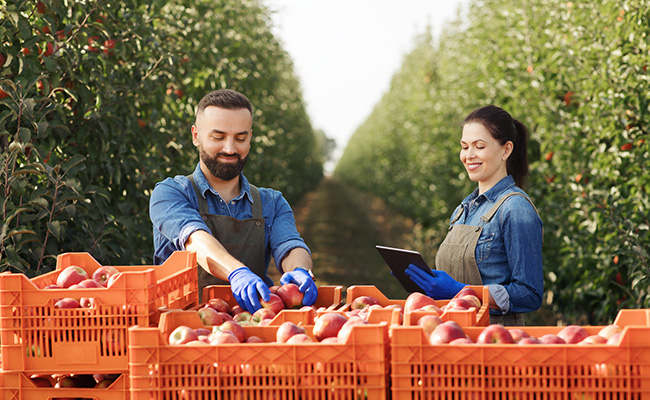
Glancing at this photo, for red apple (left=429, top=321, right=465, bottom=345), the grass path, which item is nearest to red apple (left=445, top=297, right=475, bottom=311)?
red apple (left=429, top=321, right=465, bottom=345)

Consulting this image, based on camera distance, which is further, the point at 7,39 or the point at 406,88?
the point at 406,88

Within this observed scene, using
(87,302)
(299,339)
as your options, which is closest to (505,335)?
(299,339)

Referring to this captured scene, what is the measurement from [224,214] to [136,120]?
133 cm

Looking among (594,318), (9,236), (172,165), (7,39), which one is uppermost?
(7,39)

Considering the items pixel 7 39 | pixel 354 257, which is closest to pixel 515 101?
pixel 7 39

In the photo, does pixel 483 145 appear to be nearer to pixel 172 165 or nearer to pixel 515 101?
pixel 172 165

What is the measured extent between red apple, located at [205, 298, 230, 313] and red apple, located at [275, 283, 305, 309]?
0.20 meters

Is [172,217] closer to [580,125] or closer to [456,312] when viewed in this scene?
[456,312]

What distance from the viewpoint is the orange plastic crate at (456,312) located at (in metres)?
2.12

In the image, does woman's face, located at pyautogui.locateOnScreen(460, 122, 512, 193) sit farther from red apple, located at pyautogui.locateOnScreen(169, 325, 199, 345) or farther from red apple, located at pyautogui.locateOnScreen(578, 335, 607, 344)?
red apple, located at pyautogui.locateOnScreen(169, 325, 199, 345)

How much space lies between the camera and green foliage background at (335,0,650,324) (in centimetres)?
451

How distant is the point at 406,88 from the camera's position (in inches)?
686

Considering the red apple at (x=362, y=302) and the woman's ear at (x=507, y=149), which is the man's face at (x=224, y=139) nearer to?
the red apple at (x=362, y=302)

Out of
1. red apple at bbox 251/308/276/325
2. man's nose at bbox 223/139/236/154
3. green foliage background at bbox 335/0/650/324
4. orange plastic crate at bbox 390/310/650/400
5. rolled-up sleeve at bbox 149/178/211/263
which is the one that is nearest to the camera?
orange plastic crate at bbox 390/310/650/400
